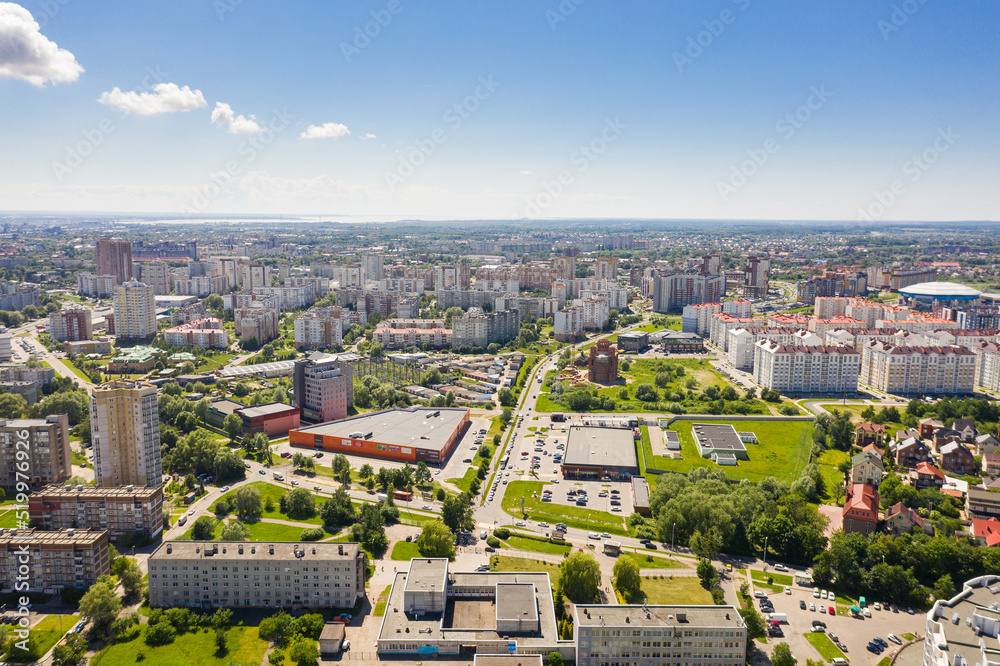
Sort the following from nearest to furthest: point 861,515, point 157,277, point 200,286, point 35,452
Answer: point 861,515
point 35,452
point 200,286
point 157,277

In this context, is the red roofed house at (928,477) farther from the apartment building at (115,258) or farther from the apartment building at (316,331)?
the apartment building at (115,258)

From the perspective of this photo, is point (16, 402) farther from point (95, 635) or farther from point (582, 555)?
point (582, 555)

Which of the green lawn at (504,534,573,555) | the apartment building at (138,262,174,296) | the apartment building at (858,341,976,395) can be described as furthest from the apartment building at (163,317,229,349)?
the apartment building at (858,341,976,395)

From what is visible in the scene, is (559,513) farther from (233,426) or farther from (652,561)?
(233,426)

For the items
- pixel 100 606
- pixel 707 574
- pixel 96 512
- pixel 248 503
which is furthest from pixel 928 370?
pixel 96 512

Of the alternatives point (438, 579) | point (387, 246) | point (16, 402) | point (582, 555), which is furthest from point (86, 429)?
point (387, 246)

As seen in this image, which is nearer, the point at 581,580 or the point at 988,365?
the point at 581,580
